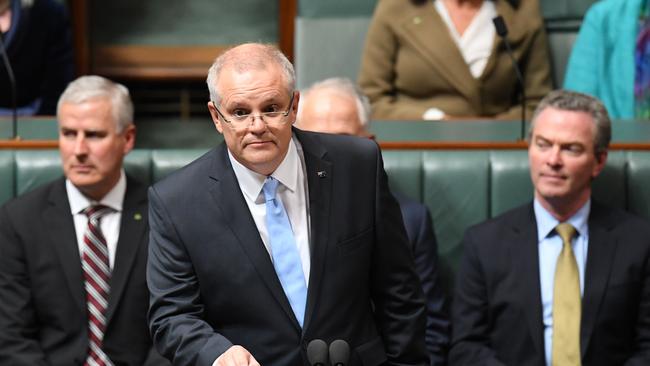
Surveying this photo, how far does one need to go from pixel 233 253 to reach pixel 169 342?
15 cm

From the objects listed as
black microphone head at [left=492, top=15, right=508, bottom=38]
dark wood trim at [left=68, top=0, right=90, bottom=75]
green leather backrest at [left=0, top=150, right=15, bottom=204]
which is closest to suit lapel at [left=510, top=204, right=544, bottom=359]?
black microphone head at [left=492, top=15, right=508, bottom=38]

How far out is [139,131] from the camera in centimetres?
375

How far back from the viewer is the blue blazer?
2811 millimetres

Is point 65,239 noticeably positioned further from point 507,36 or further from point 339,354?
point 507,36

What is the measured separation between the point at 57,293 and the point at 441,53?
1307 mm

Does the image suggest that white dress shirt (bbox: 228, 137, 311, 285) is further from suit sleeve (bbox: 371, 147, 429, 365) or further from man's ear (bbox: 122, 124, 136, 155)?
man's ear (bbox: 122, 124, 136, 155)

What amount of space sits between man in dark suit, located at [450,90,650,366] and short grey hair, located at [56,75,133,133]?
2.44ft

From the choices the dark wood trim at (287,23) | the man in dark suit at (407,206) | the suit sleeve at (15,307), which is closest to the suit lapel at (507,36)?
the man in dark suit at (407,206)

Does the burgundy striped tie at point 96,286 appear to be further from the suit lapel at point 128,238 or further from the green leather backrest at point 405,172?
the green leather backrest at point 405,172

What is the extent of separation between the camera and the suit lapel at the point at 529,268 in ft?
6.82

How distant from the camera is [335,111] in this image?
234 centimetres

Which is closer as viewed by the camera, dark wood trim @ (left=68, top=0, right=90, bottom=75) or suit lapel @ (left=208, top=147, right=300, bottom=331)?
suit lapel @ (left=208, top=147, right=300, bottom=331)

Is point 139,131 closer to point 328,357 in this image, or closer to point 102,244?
point 102,244

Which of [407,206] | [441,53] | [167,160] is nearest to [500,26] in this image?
[441,53]
